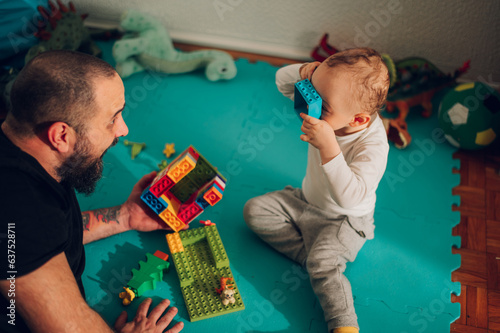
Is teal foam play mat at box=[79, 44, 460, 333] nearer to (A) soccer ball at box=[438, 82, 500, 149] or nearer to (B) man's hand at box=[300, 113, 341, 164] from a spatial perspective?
(A) soccer ball at box=[438, 82, 500, 149]

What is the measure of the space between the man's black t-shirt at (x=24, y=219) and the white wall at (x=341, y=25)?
4.08ft

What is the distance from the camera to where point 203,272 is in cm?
131

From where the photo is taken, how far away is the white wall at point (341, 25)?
179cm

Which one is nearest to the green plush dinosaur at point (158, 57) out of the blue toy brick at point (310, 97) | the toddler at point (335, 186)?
the toddler at point (335, 186)

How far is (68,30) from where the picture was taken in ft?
6.06

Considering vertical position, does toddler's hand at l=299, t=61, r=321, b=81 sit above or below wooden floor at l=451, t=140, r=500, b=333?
above

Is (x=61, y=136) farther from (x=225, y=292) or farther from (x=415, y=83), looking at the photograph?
(x=415, y=83)

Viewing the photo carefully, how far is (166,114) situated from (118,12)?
0.63 m

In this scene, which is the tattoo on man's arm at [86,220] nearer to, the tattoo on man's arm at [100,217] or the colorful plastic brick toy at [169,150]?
the tattoo on man's arm at [100,217]

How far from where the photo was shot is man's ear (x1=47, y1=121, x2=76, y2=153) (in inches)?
37.4

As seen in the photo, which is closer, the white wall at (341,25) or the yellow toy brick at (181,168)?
the yellow toy brick at (181,168)

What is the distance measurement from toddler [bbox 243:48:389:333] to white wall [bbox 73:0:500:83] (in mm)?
702

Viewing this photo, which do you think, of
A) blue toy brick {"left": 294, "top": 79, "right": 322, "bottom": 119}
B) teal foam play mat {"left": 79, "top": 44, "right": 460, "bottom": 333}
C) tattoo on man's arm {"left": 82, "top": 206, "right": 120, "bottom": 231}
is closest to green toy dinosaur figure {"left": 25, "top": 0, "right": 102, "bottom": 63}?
teal foam play mat {"left": 79, "top": 44, "right": 460, "bottom": 333}

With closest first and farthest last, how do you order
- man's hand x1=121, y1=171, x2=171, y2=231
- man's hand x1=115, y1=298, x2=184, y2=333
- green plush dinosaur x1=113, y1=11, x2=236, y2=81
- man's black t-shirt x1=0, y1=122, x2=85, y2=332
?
man's black t-shirt x1=0, y1=122, x2=85, y2=332
man's hand x1=115, y1=298, x2=184, y2=333
man's hand x1=121, y1=171, x2=171, y2=231
green plush dinosaur x1=113, y1=11, x2=236, y2=81
